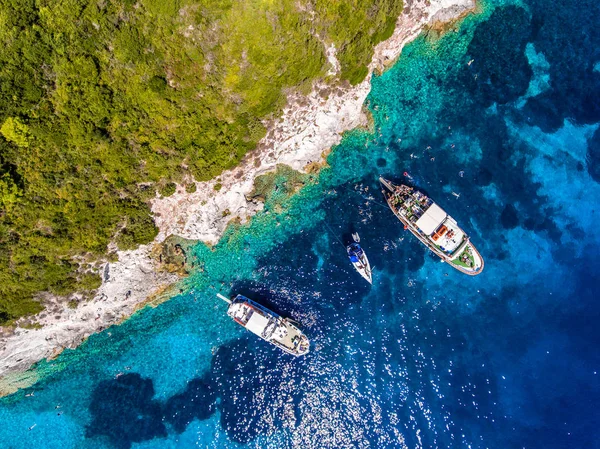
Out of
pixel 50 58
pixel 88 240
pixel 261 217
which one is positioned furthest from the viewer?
pixel 261 217

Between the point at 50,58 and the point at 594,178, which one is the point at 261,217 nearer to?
the point at 50,58

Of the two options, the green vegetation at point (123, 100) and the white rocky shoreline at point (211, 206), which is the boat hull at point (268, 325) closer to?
the white rocky shoreline at point (211, 206)

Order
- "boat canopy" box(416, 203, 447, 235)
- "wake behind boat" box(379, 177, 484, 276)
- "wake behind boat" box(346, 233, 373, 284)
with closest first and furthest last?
"boat canopy" box(416, 203, 447, 235) → "wake behind boat" box(379, 177, 484, 276) → "wake behind boat" box(346, 233, 373, 284)

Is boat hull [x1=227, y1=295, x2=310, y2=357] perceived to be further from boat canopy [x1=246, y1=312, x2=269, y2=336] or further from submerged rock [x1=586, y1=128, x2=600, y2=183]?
submerged rock [x1=586, y1=128, x2=600, y2=183]

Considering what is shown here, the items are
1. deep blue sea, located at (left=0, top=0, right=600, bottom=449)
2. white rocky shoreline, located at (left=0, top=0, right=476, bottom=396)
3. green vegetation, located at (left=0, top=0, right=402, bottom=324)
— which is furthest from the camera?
deep blue sea, located at (left=0, top=0, right=600, bottom=449)

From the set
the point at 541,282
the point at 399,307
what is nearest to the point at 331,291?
the point at 399,307

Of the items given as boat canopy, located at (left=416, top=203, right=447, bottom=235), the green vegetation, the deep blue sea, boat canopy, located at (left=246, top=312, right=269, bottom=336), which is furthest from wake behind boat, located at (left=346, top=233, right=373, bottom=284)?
the green vegetation

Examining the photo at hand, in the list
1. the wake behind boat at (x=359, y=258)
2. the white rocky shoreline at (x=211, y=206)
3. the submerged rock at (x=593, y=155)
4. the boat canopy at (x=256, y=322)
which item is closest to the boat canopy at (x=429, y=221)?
the wake behind boat at (x=359, y=258)

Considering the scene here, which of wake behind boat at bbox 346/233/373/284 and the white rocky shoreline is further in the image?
wake behind boat at bbox 346/233/373/284
